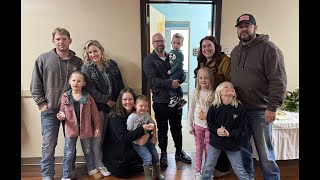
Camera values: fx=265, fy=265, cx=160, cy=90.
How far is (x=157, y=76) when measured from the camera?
2572 mm

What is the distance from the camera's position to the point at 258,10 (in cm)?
288

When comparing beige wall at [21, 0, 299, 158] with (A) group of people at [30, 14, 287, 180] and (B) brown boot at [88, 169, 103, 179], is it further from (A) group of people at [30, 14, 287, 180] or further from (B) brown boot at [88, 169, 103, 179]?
(B) brown boot at [88, 169, 103, 179]

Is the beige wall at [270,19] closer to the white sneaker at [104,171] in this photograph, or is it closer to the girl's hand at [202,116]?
the girl's hand at [202,116]

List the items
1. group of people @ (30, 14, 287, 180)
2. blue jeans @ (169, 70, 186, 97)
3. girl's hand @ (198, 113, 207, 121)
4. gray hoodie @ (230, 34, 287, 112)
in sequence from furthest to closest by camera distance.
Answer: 1. blue jeans @ (169, 70, 186, 97)
2. girl's hand @ (198, 113, 207, 121)
3. group of people @ (30, 14, 287, 180)
4. gray hoodie @ (230, 34, 287, 112)

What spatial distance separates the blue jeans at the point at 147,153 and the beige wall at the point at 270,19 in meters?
1.37

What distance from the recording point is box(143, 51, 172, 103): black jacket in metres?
2.51

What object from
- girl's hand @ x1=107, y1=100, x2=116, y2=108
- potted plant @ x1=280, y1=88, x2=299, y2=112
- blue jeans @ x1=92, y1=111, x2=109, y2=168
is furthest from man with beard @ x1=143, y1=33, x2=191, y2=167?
potted plant @ x1=280, y1=88, x2=299, y2=112

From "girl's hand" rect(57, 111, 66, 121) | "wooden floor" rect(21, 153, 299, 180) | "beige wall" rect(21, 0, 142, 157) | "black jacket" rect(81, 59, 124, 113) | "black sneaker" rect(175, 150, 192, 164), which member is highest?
"beige wall" rect(21, 0, 142, 157)

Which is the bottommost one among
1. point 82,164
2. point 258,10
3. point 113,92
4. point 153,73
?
Answer: point 82,164

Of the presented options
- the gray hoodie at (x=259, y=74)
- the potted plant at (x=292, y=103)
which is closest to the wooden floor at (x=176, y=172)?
the potted plant at (x=292, y=103)

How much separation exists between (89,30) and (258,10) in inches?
71.6

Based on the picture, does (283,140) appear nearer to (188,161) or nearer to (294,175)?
(294,175)
